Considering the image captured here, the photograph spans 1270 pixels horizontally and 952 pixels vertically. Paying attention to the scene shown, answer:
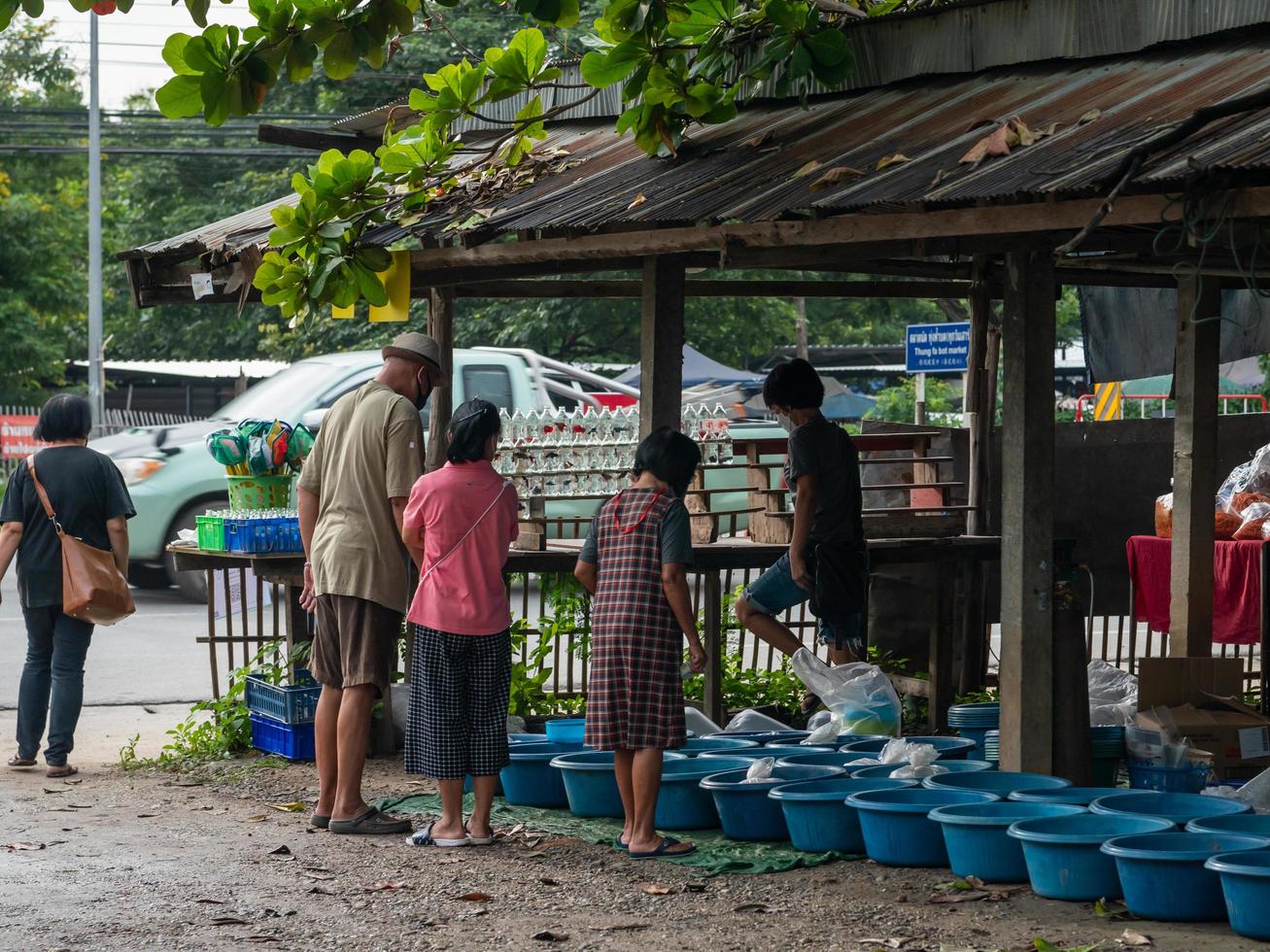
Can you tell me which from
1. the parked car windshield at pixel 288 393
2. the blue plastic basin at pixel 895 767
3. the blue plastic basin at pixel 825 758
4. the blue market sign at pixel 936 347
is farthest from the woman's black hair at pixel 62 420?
the blue market sign at pixel 936 347

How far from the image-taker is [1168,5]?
234 inches

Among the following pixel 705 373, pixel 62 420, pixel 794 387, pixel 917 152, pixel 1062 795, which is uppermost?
pixel 705 373

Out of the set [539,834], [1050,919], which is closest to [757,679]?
[539,834]

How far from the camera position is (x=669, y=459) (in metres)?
6.04

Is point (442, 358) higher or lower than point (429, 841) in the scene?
higher

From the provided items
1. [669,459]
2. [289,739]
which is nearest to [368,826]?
[289,739]

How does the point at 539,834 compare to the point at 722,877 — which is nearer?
the point at 722,877

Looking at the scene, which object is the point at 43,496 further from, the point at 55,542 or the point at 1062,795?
the point at 1062,795

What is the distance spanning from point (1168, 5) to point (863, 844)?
3.21m

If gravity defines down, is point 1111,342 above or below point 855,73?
below

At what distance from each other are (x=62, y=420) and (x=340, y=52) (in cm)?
281

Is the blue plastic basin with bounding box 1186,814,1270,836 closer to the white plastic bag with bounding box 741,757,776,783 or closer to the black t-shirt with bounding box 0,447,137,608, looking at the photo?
the white plastic bag with bounding box 741,757,776,783

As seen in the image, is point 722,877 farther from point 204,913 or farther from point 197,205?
Result: point 197,205

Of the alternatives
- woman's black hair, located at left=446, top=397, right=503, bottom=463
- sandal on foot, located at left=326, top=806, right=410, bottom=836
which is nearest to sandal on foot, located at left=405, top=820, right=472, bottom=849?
sandal on foot, located at left=326, top=806, right=410, bottom=836
